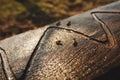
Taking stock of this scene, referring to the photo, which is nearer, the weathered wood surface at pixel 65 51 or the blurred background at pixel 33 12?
the weathered wood surface at pixel 65 51

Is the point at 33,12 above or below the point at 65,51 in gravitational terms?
above

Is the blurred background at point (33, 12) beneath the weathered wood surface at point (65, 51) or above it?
above

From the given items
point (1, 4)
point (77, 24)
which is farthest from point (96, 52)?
point (1, 4)

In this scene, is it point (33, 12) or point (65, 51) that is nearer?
point (65, 51)

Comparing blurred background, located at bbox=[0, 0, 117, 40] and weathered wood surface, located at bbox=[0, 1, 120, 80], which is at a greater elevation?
blurred background, located at bbox=[0, 0, 117, 40]

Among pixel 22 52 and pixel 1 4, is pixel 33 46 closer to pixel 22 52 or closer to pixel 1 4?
pixel 22 52
